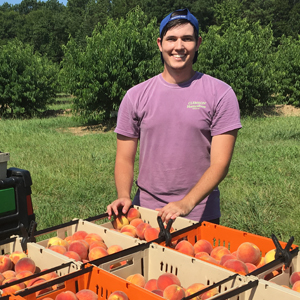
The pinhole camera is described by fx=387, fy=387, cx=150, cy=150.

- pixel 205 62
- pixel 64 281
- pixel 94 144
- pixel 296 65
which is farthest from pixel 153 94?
pixel 296 65

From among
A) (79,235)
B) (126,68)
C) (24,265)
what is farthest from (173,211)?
(126,68)

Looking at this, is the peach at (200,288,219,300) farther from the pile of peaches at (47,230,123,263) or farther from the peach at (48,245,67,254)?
the peach at (48,245,67,254)

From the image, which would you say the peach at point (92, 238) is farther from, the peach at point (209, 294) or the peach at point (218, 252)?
the peach at point (209, 294)

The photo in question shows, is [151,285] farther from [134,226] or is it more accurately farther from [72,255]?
[134,226]

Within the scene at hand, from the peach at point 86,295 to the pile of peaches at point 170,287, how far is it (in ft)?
0.70

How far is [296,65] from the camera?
1947 centimetres

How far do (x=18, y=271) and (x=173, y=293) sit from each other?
67 cm

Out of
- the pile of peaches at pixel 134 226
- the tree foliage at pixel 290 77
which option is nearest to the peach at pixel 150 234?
the pile of peaches at pixel 134 226

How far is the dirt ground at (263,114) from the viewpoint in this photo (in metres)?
14.2

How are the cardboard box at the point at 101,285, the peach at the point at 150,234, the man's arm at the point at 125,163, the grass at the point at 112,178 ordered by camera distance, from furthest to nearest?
the grass at the point at 112,178 < the man's arm at the point at 125,163 < the peach at the point at 150,234 < the cardboard box at the point at 101,285

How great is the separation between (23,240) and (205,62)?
15159 mm

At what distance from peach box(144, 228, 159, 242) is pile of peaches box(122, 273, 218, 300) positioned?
0.85 feet

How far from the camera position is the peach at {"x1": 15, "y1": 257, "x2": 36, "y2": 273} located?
62.0 inches

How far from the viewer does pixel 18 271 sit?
1574 mm
